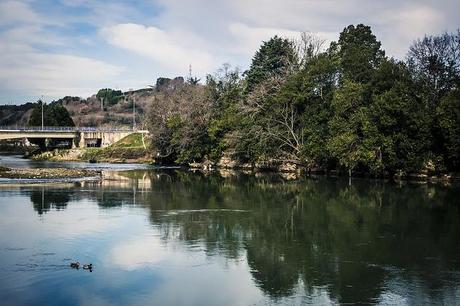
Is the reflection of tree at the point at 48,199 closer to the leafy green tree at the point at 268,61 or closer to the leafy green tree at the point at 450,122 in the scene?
the leafy green tree at the point at 450,122

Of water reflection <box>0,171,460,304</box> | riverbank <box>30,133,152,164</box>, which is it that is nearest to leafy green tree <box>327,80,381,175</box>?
water reflection <box>0,171,460,304</box>

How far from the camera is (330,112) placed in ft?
216

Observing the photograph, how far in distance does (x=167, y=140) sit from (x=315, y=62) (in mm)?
31510

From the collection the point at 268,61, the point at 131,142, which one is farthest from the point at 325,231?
the point at 131,142

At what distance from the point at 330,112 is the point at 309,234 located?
131ft

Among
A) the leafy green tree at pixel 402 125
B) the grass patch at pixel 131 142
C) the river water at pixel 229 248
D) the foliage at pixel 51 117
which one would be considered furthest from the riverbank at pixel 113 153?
the river water at pixel 229 248

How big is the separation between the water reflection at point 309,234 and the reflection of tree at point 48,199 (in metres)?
0.07

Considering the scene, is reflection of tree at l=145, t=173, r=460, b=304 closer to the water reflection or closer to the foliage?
the water reflection

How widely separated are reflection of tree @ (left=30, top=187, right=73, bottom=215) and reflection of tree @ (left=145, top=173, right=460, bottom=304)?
21.9ft

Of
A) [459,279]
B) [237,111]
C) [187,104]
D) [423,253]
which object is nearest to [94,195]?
[423,253]

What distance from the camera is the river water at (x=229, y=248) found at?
693 inches

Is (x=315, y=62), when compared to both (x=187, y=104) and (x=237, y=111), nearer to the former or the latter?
(x=237, y=111)

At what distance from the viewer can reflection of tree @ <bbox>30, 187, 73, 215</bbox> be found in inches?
1407

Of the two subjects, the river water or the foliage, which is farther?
the foliage
